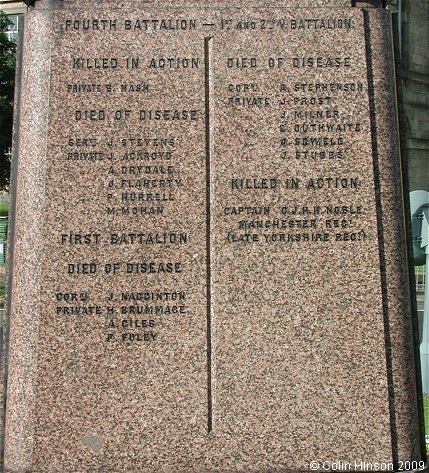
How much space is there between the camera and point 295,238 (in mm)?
3971

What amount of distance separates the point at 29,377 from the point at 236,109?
6.77ft

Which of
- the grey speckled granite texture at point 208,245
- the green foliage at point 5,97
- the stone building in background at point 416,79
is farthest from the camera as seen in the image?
the stone building in background at point 416,79

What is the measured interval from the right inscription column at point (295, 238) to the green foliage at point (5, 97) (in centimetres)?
1598

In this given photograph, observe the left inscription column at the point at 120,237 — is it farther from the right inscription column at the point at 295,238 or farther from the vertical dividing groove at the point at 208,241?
the right inscription column at the point at 295,238

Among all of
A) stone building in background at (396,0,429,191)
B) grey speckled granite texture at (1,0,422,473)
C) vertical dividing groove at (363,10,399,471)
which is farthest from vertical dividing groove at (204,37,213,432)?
stone building in background at (396,0,429,191)

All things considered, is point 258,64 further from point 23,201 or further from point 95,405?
point 95,405

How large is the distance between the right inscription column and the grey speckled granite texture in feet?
0.04

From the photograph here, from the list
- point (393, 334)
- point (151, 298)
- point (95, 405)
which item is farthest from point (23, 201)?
point (393, 334)

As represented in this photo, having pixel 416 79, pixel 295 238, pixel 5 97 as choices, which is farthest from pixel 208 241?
pixel 416 79

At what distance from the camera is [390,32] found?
424 centimetres

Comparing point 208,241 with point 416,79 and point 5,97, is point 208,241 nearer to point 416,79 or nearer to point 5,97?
Result: point 5,97

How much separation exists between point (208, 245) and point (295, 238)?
534 mm

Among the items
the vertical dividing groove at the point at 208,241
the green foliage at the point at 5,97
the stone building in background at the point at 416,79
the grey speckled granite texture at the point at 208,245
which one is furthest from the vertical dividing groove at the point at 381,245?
the stone building in background at the point at 416,79

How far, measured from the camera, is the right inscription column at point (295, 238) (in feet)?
12.5
